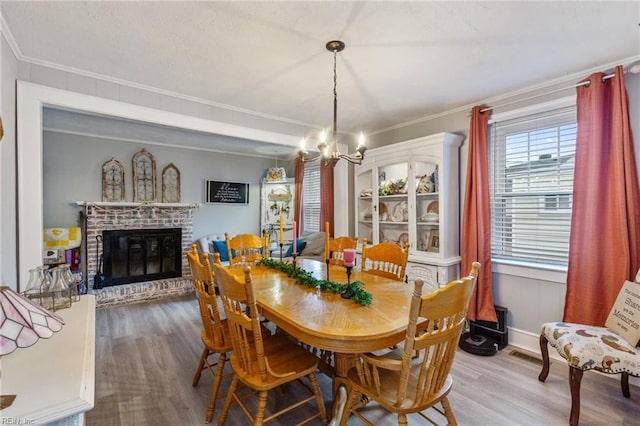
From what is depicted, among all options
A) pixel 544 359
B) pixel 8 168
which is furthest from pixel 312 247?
pixel 8 168

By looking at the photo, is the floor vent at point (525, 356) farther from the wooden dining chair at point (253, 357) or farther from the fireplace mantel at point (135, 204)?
the fireplace mantel at point (135, 204)

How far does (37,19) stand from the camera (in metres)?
1.84

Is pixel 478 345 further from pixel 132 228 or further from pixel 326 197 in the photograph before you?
pixel 132 228

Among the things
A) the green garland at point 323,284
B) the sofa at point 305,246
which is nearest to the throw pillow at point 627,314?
the green garland at point 323,284

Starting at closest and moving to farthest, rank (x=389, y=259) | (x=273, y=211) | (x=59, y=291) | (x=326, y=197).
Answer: (x=59, y=291), (x=389, y=259), (x=326, y=197), (x=273, y=211)

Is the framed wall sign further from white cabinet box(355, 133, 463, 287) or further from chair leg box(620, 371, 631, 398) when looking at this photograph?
chair leg box(620, 371, 631, 398)

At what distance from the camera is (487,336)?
3035 mm

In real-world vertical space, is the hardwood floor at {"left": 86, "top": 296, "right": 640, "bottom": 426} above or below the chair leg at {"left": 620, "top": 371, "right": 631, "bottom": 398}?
below

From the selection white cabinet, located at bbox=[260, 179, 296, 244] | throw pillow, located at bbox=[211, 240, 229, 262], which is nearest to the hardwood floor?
throw pillow, located at bbox=[211, 240, 229, 262]

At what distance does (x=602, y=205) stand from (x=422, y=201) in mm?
1487

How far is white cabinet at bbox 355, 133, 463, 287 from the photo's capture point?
323cm

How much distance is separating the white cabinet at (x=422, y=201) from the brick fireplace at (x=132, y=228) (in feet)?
10.4

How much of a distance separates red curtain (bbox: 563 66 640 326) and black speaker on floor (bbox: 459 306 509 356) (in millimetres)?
544

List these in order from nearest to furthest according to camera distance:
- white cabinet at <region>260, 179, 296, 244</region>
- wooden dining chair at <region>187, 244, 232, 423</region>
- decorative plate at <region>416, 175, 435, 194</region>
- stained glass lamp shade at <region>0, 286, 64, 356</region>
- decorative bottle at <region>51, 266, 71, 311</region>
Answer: stained glass lamp shade at <region>0, 286, 64, 356</region>, decorative bottle at <region>51, 266, 71, 311</region>, wooden dining chair at <region>187, 244, 232, 423</region>, decorative plate at <region>416, 175, 435, 194</region>, white cabinet at <region>260, 179, 296, 244</region>
